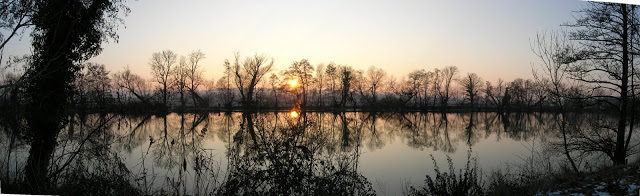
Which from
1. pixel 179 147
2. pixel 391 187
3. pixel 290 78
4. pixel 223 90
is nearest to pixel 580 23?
pixel 391 187

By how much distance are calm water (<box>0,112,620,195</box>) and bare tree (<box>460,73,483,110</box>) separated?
1331 inches

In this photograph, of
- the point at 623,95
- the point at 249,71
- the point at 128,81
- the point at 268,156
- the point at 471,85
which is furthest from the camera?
the point at 471,85

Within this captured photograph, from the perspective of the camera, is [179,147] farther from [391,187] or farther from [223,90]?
[223,90]

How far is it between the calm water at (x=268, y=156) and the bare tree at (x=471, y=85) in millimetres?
33799

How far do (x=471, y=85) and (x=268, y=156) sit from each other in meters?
45.8

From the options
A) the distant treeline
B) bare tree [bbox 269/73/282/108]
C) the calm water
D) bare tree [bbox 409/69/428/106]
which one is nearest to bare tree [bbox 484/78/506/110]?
the distant treeline

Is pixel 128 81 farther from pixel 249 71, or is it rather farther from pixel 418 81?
pixel 418 81

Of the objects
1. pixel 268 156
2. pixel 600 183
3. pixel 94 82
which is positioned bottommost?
pixel 600 183

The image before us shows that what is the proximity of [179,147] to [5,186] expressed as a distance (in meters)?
4.24

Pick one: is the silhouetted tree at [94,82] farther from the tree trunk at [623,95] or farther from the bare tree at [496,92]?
the bare tree at [496,92]

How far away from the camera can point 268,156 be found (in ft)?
15.6

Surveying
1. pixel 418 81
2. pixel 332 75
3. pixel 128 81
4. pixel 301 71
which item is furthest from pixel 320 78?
pixel 128 81

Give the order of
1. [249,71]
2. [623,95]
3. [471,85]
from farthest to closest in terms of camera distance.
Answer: [471,85], [249,71], [623,95]

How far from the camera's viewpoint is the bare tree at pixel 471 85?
45366 millimetres
